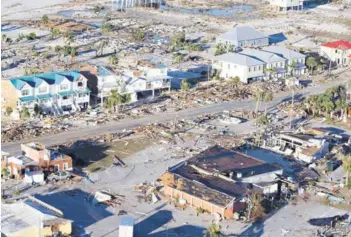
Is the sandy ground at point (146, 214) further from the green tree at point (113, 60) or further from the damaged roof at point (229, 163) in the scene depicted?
the green tree at point (113, 60)

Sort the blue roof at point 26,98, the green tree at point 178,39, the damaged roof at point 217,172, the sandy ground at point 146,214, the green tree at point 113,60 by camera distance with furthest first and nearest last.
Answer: the green tree at point 178,39, the green tree at point 113,60, the blue roof at point 26,98, the damaged roof at point 217,172, the sandy ground at point 146,214

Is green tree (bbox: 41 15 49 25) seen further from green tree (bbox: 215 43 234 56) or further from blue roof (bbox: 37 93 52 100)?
blue roof (bbox: 37 93 52 100)

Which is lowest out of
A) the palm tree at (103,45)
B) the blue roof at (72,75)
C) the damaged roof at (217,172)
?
the damaged roof at (217,172)

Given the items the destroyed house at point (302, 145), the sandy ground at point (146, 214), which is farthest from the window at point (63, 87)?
the destroyed house at point (302, 145)

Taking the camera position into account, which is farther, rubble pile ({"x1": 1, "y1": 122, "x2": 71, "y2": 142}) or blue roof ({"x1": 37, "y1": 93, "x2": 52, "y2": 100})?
blue roof ({"x1": 37, "y1": 93, "x2": 52, "y2": 100})

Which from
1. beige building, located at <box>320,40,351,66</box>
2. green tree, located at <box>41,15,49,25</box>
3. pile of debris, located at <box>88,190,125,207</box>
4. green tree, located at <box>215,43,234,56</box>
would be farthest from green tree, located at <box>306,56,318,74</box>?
pile of debris, located at <box>88,190,125,207</box>
